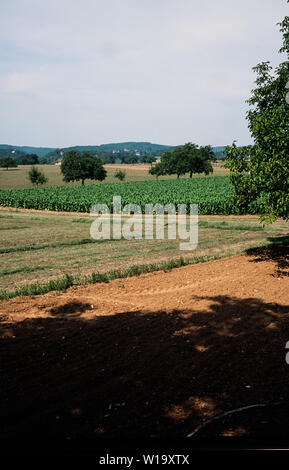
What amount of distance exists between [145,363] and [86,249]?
42.6ft

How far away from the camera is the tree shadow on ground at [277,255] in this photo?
Result: 12.6m

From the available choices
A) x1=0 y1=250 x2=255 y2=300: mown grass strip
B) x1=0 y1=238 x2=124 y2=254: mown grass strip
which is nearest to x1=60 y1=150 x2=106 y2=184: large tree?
x1=0 y1=238 x2=124 y2=254: mown grass strip

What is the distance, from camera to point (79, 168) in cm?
7712

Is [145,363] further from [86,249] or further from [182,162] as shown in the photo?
[182,162]

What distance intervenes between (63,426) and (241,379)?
291 centimetres

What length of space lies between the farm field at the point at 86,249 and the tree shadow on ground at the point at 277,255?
1012 millimetres

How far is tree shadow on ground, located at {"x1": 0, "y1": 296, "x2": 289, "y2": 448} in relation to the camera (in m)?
4.50

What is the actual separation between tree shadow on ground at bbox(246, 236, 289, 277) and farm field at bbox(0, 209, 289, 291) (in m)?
1.01

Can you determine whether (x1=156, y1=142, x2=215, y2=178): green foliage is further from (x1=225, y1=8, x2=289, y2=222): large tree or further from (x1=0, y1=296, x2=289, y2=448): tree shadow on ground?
(x1=0, y1=296, x2=289, y2=448): tree shadow on ground

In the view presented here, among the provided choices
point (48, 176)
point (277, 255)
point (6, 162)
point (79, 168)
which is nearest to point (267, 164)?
point (277, 255)

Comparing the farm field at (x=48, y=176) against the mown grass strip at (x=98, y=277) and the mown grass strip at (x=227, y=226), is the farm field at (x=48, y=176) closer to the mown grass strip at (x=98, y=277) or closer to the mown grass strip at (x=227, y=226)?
the mown grass strip at (x=227, y=226)

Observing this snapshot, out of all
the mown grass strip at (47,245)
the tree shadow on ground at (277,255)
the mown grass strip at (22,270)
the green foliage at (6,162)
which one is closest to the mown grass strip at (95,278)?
the tree shadow on ground at (277,255)

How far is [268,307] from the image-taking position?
29.0 ft

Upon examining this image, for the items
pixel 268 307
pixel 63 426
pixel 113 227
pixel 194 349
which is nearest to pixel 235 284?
pixel 268 307
